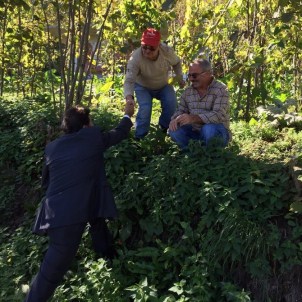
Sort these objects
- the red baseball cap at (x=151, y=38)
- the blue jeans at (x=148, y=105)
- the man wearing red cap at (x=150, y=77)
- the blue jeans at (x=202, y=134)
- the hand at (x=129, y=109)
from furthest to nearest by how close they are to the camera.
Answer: the blue jeans at (x=148, y=105) → the man wearing red cap at (x=150, y=77) → the red baseball cap at (x=151, y=38) → the blue jeans at (x=202, y=134) → the hand at (x=129, y=109)

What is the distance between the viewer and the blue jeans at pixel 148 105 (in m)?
5.81

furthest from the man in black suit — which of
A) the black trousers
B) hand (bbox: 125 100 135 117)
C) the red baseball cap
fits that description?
the red baseball cap

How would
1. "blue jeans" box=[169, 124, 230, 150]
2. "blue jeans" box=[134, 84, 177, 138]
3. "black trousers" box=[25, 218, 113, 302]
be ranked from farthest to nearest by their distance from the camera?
"blue jeans" box=[134, 84, 177, 138]
"blue jeans" box=[169, 124, 230, 150]
"black trousers" box=[25, 218, 113, 302]

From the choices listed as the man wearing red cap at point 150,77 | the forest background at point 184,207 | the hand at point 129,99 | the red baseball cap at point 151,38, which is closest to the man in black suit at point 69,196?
the forest background at point 184,207

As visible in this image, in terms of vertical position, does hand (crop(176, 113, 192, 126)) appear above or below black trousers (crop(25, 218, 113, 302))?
above

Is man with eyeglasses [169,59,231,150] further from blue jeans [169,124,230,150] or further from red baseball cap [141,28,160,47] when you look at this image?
red baseball cap [141,28,160,47]

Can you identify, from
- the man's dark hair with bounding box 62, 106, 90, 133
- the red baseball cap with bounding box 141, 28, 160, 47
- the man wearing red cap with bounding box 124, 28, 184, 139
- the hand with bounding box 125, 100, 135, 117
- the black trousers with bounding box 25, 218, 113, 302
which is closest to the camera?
the black trousers with bounding box 25, 218, 113, 302

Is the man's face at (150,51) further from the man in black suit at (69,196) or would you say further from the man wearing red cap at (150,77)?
the man in black suit at (69,196)

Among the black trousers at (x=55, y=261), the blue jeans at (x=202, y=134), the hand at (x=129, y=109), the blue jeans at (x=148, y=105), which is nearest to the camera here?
the black trousers at (x=55, y=261)

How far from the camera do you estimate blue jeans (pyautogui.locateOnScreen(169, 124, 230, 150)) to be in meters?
5.05

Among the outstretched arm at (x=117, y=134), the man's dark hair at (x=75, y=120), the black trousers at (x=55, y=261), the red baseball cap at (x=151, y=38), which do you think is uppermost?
the red baseball cap at (x=151, y=38)

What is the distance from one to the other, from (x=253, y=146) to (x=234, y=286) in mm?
2335

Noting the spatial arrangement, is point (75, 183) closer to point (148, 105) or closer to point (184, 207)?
point (184, 207)

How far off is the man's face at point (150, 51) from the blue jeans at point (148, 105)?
410 millimetres
